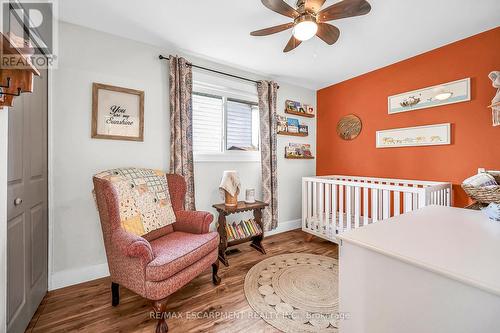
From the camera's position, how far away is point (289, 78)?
3.29m

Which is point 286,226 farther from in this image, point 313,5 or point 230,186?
point 313,5

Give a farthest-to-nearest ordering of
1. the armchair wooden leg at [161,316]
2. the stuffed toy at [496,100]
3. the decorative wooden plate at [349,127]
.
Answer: the decorative wooden plate at [349,127] < the stuffed toy at [496,100] < the armchair wooden leg at [161,316]

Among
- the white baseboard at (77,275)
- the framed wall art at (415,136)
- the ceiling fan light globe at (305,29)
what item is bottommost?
the white baseboard at (77,275)

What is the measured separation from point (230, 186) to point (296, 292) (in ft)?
4.13

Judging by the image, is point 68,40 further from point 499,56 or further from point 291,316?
point 499,56

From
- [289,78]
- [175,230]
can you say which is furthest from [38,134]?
[289,78]

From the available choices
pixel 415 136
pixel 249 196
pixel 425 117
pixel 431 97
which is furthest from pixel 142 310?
pixel 431 97

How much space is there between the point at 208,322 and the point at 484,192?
206cm

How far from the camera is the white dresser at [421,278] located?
0.60 m

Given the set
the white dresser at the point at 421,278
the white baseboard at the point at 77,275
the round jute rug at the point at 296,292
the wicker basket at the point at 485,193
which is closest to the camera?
the white dresser at the point at 421,278

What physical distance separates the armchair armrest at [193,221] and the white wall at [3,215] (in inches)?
44.4

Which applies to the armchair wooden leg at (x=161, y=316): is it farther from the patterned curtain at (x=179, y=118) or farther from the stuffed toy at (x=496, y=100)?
the stuffed toy at (x=496, y=100)

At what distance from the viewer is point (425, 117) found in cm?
254

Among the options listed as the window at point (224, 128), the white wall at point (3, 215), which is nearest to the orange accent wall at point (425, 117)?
the window at point (224, 128)
